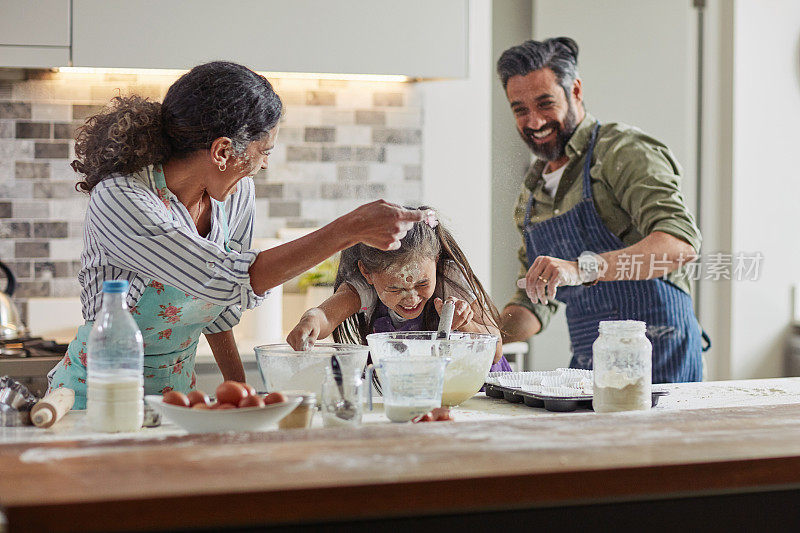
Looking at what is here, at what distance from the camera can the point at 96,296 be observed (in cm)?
161

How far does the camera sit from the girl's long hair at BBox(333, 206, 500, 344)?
1.97 m

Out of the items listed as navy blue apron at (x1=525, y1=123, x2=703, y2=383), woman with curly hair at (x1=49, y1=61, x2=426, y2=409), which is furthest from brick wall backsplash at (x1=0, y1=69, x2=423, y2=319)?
woman with curly hair at (x1=49, y1=61, x2=426, y2=409)

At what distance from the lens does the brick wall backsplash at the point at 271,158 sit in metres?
2.84

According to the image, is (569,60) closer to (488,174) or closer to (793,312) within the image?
(488,174)

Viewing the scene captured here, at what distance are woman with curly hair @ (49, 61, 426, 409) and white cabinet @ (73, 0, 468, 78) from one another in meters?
0.99

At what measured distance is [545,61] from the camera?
249cm

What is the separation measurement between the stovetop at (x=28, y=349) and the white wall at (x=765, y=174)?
2484 mm

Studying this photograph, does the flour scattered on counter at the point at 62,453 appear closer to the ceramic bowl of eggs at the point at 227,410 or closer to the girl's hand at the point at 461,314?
the ceramic bowl of eggs at the point at 227,410

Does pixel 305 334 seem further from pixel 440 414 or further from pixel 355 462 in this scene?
pixel 355 462

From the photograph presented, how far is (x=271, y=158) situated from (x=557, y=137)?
40.3 inches

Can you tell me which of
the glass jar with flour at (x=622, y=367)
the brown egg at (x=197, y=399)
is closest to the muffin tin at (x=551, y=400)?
the glass jar with flour at (x=622, y=367)

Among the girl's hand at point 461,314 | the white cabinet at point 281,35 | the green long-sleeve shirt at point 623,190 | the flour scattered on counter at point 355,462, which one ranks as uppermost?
the white cabinet at point 281,35

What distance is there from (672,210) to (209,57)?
56.9 inches

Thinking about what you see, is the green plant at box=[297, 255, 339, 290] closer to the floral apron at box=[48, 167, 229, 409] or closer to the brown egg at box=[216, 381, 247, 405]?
the floral apron at box=[48, 167, 229, 409]
